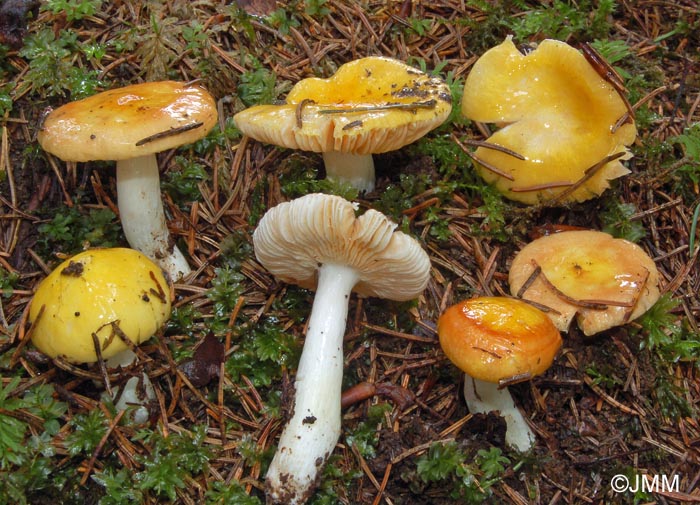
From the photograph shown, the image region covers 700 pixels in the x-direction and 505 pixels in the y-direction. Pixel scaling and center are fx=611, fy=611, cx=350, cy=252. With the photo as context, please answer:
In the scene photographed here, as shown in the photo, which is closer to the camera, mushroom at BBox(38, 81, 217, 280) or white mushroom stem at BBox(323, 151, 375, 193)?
mushroom at BBox(38, 81, 217, 280)

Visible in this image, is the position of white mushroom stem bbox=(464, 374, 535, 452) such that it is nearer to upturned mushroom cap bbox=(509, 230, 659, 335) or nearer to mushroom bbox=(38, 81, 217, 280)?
upturned mushroom cap bbox=(509, 230, 659, 335)

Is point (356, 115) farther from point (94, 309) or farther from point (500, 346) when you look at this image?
point (94, 309)

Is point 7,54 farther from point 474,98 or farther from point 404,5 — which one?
point 474,98

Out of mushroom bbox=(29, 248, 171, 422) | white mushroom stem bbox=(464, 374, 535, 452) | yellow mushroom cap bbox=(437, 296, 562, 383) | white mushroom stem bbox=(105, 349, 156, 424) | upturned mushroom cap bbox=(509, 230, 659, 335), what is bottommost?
white mushroom stem bbox=(464, 374, 535, 452)

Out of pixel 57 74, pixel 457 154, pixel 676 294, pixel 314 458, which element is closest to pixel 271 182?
pixel 457 154

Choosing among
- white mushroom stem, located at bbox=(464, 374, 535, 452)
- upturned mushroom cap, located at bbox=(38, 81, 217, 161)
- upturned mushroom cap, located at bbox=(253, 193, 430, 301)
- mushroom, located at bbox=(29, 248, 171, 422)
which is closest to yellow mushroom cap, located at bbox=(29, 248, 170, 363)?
mushroom, located at bbox=(29, 248, 171, 422)
